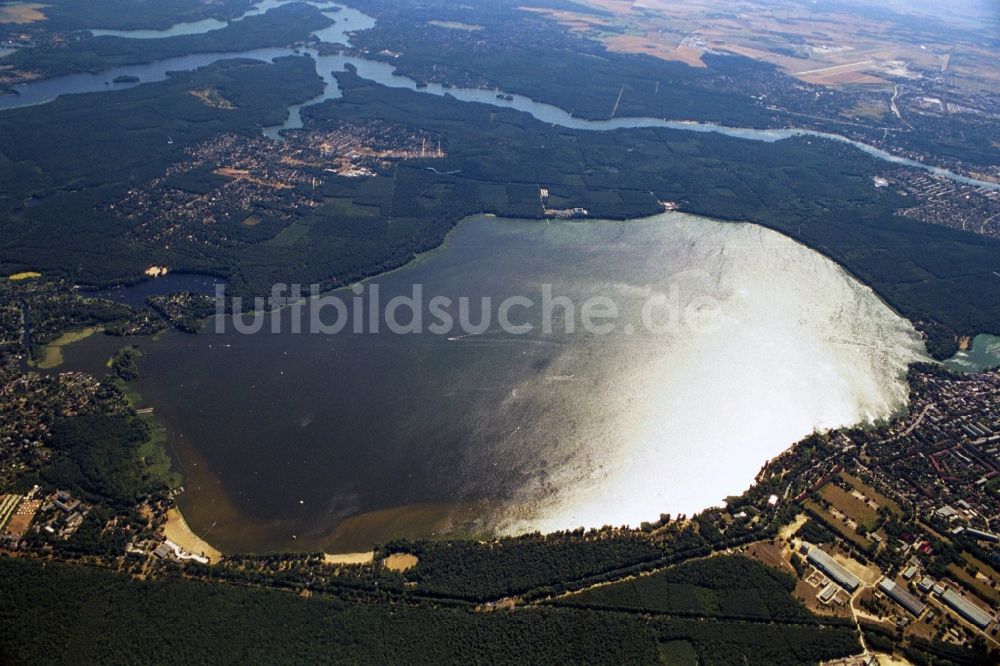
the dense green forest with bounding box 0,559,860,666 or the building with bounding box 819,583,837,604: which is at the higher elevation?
the building with bounding box 819,583,837,604

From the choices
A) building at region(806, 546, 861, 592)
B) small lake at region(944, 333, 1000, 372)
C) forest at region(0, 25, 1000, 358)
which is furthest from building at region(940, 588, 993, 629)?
forest at region(0, 25, 1000, 358)

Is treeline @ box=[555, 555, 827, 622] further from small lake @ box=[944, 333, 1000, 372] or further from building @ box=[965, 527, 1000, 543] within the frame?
small lake @ box=[944, 333, 1000, 372]

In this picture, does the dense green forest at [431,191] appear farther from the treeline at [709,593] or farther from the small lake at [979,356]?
the treeline at [709,593]

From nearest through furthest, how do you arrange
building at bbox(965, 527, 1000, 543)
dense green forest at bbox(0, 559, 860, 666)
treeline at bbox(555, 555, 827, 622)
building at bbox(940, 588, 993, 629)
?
dense green forest at bbox(0, 559, 860, 666)
building at bbox(940, 588, 993, 629)
treeline at bbox(555, 555, 827, 622)
building at bbox(965, 527, 1000, 543)

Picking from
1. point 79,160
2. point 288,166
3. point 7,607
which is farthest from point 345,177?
point 7,607

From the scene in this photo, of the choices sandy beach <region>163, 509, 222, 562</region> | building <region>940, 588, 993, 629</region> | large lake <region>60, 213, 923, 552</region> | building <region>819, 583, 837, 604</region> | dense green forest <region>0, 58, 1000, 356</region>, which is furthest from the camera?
dense green forest <region>0, 58, 1000, 356</region>

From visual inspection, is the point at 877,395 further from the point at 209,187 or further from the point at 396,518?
the point at 209,187
